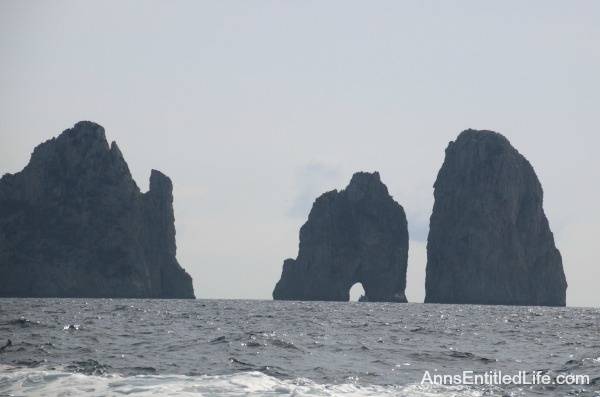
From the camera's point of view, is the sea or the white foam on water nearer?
the white foam on water

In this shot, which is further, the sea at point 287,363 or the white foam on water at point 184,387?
the sea at point 287,363

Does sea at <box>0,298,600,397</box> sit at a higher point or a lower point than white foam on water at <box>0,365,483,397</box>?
higher

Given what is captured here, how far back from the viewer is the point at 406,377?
3191 cm

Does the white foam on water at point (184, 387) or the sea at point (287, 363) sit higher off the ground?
the sea at point (287, 363)

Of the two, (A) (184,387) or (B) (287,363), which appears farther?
(B) (287,363)

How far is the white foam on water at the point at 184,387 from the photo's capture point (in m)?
26.8

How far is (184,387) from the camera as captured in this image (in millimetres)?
27516

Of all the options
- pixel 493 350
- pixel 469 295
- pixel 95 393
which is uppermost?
pixel 469 295

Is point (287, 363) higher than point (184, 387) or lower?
higher

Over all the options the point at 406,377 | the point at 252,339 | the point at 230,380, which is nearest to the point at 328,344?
the point at 252,339

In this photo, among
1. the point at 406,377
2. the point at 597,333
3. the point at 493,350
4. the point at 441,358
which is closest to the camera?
the point at 406,377

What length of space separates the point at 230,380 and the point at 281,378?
2177mm

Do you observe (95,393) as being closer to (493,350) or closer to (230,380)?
(230,380)

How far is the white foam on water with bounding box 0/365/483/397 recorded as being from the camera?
87.9 feet
